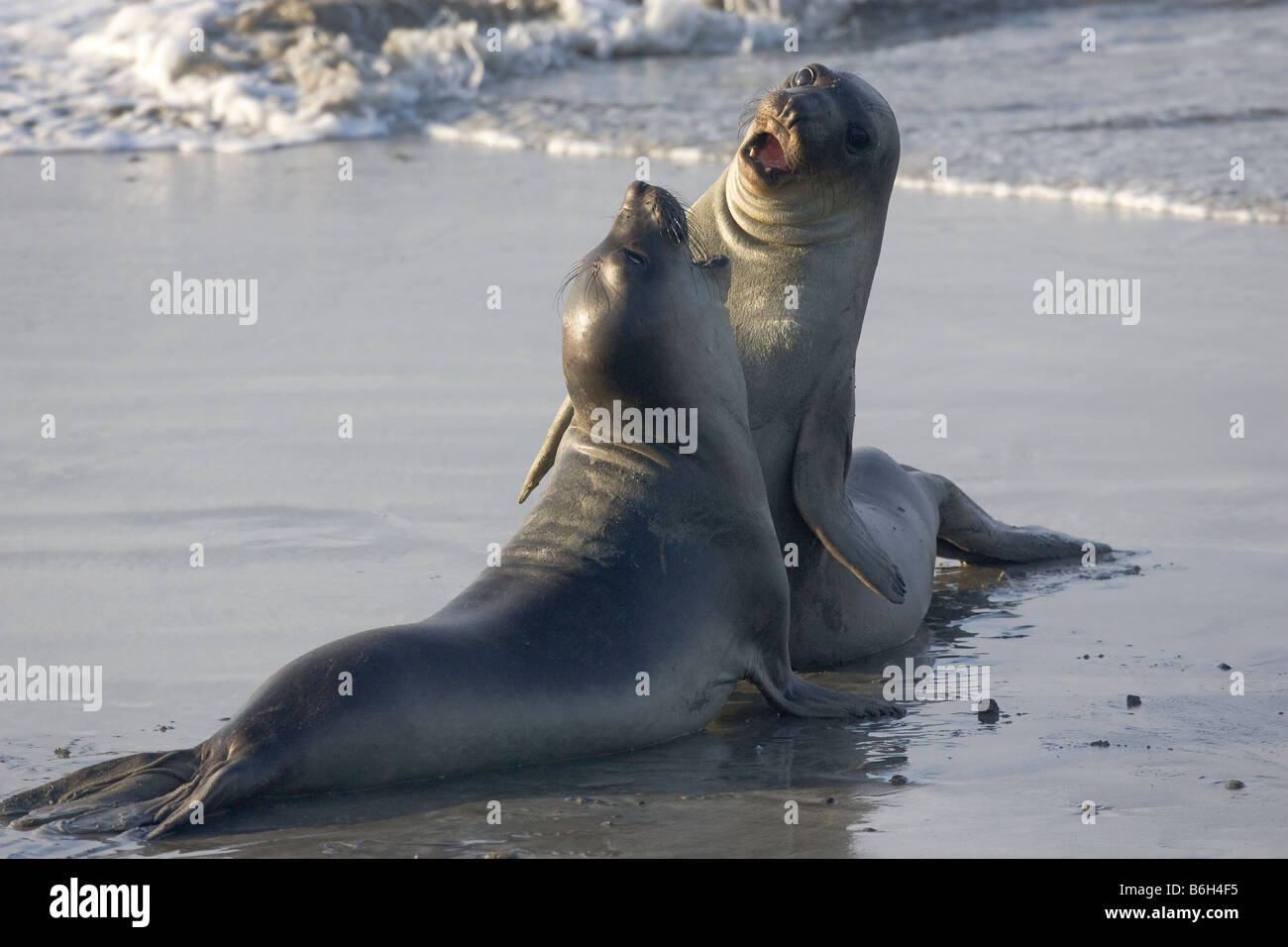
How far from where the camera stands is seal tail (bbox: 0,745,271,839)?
4488mm

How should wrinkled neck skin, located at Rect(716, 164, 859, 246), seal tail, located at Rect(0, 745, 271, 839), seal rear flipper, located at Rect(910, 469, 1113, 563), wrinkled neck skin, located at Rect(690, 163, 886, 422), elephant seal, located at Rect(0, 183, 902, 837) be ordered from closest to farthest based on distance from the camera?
seal tail, located at Rect(0, 745, 271, 839) → elephant seal, located at Rect(0, 183, 902, 837) → wrinkled neck skin, located at Rect(690, 163, 886, 422) → wrinkled neck skin, located at Rect(716, 164, 859, 246) → seal rear flipper, located at Rect(910, 469, 1113, 563)

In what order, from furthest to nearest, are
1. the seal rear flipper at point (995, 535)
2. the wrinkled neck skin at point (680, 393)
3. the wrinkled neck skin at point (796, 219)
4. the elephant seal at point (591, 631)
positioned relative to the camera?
the seal rear flipper at point (995, 535)
the wrinkled neck skin at point (796, 219)
the wrinkled neck skin at point (680, 393)
the elephant seal at point (591, 631)

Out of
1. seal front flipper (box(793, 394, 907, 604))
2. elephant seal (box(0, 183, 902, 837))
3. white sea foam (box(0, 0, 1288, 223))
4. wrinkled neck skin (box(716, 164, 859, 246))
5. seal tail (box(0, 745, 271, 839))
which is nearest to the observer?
seal tail (box(0, 745, 271, 839))

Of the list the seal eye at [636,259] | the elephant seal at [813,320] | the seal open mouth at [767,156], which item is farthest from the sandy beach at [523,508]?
the seal open mouth at [767,156]

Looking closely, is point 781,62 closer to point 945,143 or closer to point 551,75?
point 551,75

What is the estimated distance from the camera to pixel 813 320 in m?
6.18

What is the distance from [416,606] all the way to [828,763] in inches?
68.3

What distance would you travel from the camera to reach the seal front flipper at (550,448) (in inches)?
231

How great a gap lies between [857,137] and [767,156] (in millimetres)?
300

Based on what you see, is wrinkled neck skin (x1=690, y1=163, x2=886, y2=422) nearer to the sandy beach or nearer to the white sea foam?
the sandy beach

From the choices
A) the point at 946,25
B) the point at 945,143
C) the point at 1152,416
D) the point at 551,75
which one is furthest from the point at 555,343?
the point at 946,25

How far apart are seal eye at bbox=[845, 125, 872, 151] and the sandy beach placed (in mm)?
1657

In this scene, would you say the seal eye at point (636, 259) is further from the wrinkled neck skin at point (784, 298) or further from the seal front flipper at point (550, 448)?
the wrinkled neck skin at point (784, 298)

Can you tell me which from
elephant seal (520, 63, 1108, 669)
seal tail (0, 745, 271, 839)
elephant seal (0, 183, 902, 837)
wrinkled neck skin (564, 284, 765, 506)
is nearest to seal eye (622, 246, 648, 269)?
elephant seal (0, 183, 902, 837)
